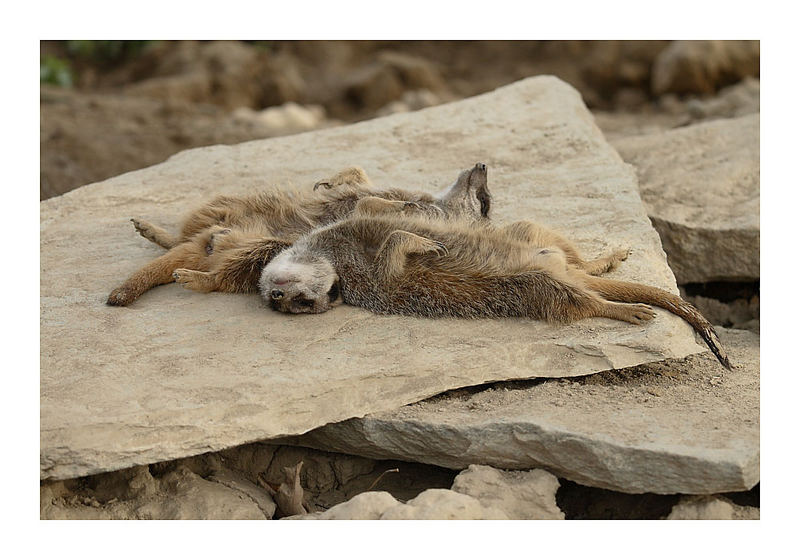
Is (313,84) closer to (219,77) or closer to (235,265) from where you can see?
(219,77)

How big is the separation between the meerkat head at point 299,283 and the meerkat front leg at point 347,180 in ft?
2.59

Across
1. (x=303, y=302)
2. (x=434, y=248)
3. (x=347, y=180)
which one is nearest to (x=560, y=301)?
(x=434, y=248)

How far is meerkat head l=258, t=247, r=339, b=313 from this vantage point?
477cm

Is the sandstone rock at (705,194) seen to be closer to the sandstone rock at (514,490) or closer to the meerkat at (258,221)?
the meerkat at (258,221)

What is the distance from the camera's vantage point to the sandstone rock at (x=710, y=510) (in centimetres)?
396

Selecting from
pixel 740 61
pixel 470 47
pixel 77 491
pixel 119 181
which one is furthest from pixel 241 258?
pixel 470 47

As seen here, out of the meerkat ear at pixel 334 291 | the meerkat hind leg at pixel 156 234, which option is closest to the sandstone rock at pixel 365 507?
the meerkat ear at pixel 334 291

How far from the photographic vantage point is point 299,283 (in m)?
4.75

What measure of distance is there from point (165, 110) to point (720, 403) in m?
7.84

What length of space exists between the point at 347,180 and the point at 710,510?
278 cm

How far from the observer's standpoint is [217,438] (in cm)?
410

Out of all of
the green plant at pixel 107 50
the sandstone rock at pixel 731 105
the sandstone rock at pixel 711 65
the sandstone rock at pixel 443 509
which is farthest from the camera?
the green plant at pixel 107 50

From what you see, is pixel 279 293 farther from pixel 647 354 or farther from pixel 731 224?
pixel 731 224

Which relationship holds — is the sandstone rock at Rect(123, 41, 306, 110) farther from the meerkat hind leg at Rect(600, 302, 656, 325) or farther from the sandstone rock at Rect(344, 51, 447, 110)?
the meerkat hind leg at Rect(600, 302, 656, 325)
